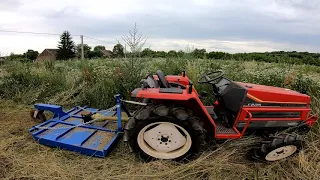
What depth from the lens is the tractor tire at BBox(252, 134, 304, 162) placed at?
122 inches

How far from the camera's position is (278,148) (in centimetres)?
316

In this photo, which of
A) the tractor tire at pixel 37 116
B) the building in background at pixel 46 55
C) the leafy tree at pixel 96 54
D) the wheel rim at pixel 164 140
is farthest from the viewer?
the leafy tree at pixel 96 54

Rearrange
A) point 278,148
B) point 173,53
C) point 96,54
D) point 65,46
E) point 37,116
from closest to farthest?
1. point 278,148
2. point 37,116
3. point 173,53
4. point 96,54
5. point 65,46

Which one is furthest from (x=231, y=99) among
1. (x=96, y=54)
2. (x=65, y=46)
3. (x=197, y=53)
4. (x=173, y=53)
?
(x=65, y=46)

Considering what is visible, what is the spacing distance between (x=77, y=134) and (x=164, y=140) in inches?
48.7

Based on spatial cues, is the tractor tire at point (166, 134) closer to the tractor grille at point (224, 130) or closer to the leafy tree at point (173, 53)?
the tractor grille at point (224, 130)

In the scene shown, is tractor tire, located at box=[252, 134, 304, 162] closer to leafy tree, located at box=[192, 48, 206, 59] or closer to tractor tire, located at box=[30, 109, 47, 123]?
tractor tire, located at box=[30, 109, 47, 123]

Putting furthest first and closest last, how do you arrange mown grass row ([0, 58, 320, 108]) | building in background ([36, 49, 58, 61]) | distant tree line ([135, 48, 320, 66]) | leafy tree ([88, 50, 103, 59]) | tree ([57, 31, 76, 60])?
tree ([57, 31, 76, 60])
leafy tree ([88, 50, 103, 59])
building in background ([36, 49, 58, 61])
distant tree line ([135, 48, 320, 66])
mown grass row ([0, 58, 320, 108])

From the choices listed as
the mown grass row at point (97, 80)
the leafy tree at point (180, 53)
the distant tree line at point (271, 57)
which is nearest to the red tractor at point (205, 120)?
the mown grass row at point (97, 80)

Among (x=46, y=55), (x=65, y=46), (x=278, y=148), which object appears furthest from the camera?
(x=65, y=46)

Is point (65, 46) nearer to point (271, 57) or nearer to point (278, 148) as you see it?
point (271, 57)

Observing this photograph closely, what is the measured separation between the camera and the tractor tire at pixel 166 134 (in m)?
3.11

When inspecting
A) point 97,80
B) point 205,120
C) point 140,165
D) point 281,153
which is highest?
point 97,80

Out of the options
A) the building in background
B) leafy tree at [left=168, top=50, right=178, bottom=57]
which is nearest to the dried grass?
leafy tree at [left=168, top=50, right=178, bottom=57]
